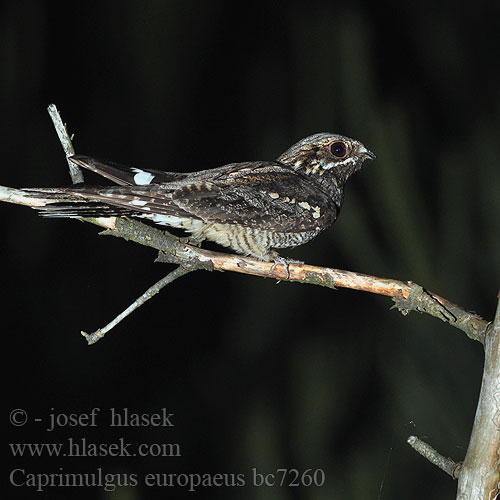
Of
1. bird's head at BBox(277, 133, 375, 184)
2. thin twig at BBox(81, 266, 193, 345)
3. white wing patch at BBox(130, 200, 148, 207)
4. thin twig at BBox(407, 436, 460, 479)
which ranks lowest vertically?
thin twig at BBox(407, 436, 460, 479)

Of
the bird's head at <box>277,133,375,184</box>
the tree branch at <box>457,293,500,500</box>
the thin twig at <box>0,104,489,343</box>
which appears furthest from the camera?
the bird's head at <box>277,133,375,184</box>

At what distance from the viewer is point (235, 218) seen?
1.45 meters

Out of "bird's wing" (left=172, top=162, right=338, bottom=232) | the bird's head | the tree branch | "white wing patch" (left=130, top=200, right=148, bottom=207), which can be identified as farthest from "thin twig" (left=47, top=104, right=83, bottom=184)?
the tree branch

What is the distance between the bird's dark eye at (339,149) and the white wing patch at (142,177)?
0.55 m

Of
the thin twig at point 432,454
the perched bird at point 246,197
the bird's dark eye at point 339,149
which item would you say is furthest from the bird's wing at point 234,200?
the thin twig at point 432,454

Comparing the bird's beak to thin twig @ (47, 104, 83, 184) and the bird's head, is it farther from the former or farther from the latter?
thin twig @ (47, 104, 83, 184)

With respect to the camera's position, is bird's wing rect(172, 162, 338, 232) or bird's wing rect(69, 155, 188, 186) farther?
bird's wing rect(172, 162, 338, 232)

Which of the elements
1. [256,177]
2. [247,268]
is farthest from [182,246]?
[256,177]

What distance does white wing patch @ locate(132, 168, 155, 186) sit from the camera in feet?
4.30

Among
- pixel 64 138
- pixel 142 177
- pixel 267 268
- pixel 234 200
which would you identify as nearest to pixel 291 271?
pixel 267 268

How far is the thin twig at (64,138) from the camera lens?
1.14 metres

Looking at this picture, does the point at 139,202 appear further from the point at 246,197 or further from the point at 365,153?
the point at 365,153

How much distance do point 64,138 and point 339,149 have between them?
0.80 m

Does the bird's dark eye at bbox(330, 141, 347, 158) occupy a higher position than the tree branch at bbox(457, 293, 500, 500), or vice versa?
the bird's dark eye at bbox(330, 141, 347, 158)
